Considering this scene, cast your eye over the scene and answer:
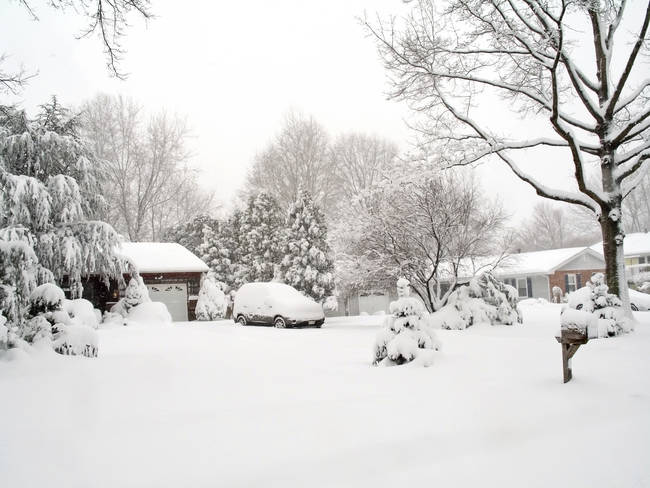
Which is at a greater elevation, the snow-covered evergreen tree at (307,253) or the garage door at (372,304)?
the snow-covered evergreen tree at (307,253)

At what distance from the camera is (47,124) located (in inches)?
599

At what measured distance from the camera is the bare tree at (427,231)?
15773 mm

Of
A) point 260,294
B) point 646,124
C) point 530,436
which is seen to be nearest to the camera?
point 530,436

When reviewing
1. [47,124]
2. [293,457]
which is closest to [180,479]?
[293,457]

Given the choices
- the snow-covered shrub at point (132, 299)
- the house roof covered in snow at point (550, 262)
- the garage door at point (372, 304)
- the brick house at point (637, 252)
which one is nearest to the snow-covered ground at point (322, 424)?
the snow-covered shrub at point (132, 299)

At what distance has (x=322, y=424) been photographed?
4.14 metres

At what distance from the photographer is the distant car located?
55.4 ft

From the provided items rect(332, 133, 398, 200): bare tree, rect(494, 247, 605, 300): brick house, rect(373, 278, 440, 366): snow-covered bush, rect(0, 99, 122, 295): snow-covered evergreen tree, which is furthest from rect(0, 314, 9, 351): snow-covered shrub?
rect(494, 247, 605, 300): brick house

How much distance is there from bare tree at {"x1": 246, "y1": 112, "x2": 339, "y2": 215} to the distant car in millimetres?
15689

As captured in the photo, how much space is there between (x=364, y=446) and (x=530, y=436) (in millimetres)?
1547

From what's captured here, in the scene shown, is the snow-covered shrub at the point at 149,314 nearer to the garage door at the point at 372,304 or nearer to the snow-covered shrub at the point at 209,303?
the snow-covered shrub at the point at 209,303

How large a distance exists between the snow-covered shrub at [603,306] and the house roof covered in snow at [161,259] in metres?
17.4

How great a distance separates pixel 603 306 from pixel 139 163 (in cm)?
2943

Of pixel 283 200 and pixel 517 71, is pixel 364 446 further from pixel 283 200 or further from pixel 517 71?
pixel 283 200
